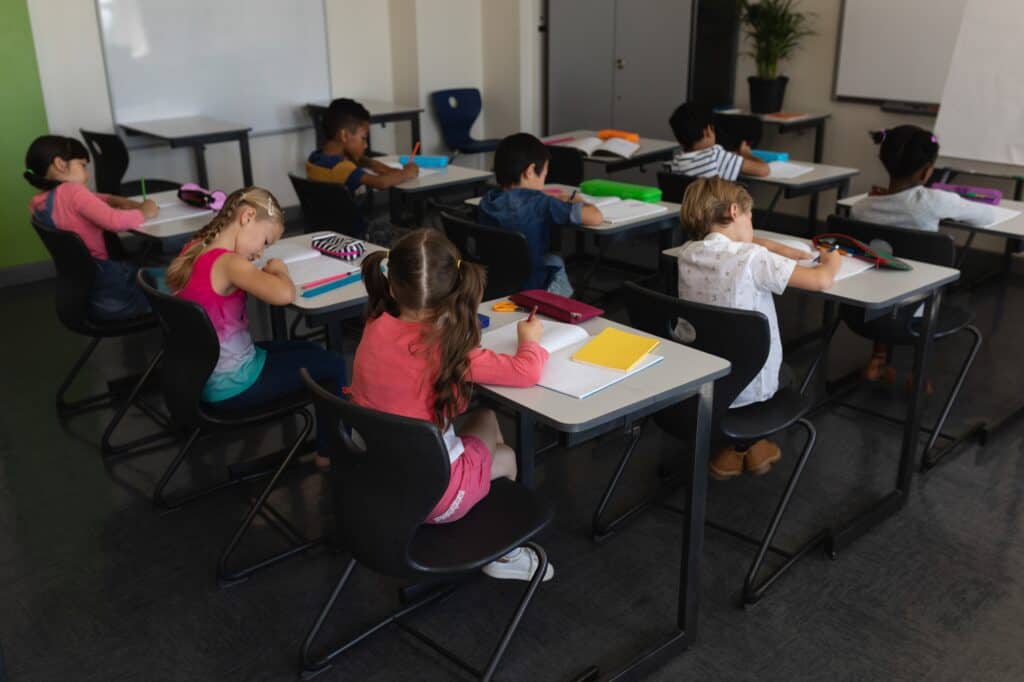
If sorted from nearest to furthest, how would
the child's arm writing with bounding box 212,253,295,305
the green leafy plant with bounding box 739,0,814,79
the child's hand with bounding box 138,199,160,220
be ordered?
1. the child's arm writing with bounding box 212,253,295,305
2. the child's hand with bounding box 138,199,160,220
3. the green leafy plant with bounding box 739,0,814,79

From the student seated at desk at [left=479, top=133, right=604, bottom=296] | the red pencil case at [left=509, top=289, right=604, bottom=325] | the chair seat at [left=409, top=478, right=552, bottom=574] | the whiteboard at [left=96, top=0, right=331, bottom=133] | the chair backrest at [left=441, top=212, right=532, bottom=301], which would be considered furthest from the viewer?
the whiteboard at [left=96, top=0, right=331, bottom=133]

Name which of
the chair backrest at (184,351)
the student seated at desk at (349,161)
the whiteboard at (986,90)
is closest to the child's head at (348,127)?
the student seated at desk at (349,161)

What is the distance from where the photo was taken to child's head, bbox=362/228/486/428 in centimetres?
196

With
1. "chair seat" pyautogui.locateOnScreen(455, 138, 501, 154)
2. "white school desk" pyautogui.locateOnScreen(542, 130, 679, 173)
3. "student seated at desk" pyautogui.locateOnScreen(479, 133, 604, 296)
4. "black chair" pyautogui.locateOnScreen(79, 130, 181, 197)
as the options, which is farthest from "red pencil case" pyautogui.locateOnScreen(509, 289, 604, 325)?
"chair seat" pyautogui.locateOnScreen(455, 138, 501, 154)

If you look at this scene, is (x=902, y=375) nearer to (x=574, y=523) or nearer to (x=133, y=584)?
(x=574, y=523)

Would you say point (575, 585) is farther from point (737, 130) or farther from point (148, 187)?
point (737, 130)

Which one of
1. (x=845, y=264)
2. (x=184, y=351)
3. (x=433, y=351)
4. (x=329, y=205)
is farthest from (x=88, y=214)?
(x=845, y=264)

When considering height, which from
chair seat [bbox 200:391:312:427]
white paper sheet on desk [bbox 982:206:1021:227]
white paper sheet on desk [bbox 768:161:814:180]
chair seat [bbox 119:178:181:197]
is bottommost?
chair seat [bbox 200:391:312:427]

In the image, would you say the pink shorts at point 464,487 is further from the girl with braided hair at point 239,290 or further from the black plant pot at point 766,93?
the black plant pot at point 766,93

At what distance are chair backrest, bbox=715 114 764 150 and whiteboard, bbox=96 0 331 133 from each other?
2919 mm

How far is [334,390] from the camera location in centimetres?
283

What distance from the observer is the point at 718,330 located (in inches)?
90.9

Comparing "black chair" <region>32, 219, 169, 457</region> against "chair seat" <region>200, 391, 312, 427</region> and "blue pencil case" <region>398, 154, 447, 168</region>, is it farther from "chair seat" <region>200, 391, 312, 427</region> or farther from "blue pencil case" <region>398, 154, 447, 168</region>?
"blue pencil case" <region>398, 154, 447, 168</region>

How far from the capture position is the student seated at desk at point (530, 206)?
3.53 meters
